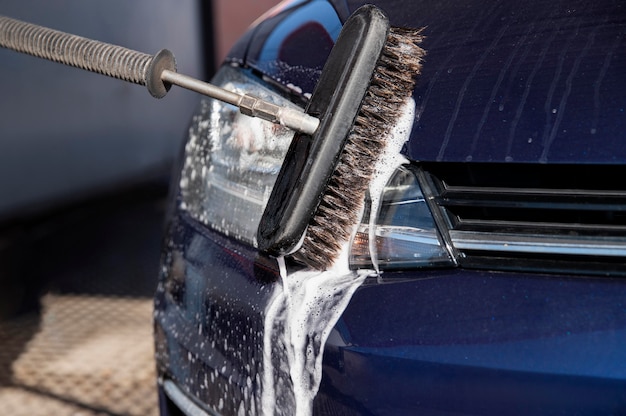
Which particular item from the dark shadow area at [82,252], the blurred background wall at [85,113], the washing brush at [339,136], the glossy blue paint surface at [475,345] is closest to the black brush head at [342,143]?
the washing brush at [339,136]

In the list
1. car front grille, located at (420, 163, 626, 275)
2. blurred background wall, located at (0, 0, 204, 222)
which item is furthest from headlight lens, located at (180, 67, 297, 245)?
blurred background wall, located at (0, 0, 204, 222)

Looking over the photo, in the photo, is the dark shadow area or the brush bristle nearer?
the brush bristle

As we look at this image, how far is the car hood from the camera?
116 centimetres

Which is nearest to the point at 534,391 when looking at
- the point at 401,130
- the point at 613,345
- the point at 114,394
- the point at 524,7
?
the point at 613,345

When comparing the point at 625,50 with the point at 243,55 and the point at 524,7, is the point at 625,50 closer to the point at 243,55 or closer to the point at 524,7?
the point at 524,7

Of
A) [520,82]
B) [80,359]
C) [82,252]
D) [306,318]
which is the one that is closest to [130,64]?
[306,318]

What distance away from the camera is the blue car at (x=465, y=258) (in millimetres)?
1108

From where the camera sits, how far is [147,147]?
4.21 m

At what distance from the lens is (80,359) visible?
283 centimetres

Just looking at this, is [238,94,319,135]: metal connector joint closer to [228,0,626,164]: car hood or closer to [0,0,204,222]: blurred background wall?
[228,0,626,164]: car hood

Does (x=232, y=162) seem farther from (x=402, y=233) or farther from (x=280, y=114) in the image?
(x=402, y=233)

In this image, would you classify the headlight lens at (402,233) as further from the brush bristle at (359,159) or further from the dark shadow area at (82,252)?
the dark shadow area at (82,252)

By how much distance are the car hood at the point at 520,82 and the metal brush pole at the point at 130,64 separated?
0.14 metres

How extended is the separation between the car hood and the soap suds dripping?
2.8 inches
